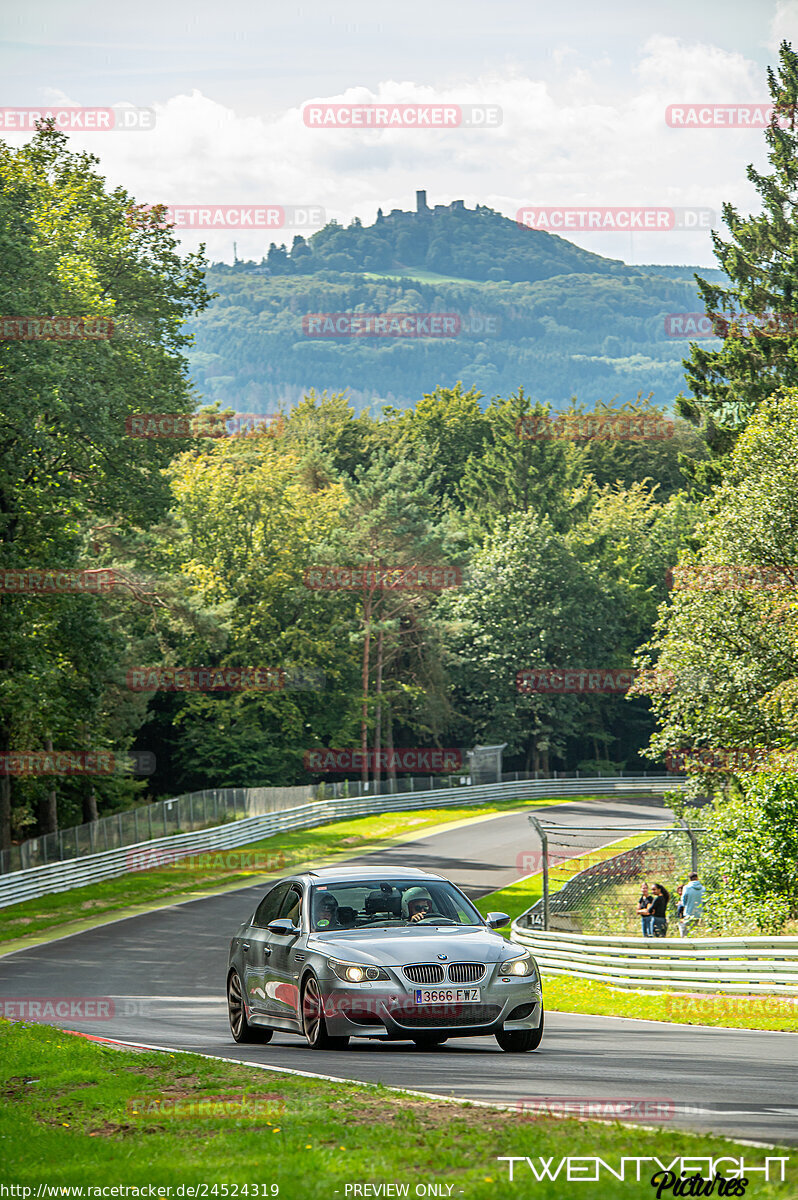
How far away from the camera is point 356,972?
10.5 meters

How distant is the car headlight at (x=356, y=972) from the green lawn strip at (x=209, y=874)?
20477mm

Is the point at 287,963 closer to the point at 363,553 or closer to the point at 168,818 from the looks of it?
the point at 168,818

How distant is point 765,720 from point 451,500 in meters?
60.1

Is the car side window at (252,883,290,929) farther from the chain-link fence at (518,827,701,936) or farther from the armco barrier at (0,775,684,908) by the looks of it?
the armco barrier at (0,775,684,908)

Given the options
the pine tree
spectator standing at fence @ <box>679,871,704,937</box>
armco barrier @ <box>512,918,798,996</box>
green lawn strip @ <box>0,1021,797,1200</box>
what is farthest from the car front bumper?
the pine tree

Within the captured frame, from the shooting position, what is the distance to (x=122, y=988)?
75.2 ft

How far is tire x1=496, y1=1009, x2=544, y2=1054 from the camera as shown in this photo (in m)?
11.0

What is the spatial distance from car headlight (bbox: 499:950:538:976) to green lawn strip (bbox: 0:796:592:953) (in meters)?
20.9

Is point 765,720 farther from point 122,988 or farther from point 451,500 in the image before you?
point 451,500

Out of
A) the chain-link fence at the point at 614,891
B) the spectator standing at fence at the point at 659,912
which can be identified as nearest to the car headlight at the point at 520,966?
Result: the spectator standing at fence at the point at 659,912

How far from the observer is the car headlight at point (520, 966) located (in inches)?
416

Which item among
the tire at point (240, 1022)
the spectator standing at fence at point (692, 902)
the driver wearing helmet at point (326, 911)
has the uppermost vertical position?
the driver wearing helmet at point (326, 911)

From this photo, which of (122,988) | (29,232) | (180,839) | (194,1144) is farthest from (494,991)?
(180,839)

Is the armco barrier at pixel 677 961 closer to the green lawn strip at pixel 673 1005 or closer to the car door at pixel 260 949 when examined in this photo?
the green lawn strip at pixel 673 1005
